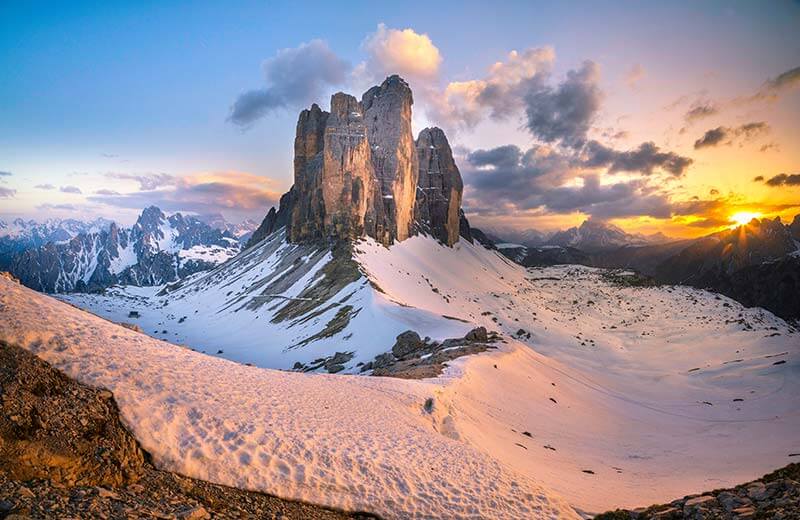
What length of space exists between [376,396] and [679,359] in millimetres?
47827

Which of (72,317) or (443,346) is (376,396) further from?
(443,346)

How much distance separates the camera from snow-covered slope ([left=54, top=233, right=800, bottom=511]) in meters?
17.6

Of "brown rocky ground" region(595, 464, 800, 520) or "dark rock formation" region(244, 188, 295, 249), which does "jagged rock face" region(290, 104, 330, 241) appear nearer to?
"dark rock formation" region(244, 188, 295, 249)

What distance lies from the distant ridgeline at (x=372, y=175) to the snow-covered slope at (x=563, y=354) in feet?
24.9

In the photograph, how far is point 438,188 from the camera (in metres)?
145

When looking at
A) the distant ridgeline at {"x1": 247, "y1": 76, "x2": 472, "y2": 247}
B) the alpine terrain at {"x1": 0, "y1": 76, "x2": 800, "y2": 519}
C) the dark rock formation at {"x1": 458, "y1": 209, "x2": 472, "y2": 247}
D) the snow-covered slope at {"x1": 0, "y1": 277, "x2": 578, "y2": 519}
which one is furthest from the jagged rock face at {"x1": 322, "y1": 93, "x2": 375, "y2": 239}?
the snow-covered slope at {"x1": 0, "y1": 277, "x2": 578, "y2": 519}

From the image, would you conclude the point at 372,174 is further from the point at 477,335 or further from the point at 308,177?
the point at 477,335

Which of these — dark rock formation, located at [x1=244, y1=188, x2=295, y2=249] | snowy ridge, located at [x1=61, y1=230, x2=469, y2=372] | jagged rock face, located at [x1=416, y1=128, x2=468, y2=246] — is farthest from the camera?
dark rock formation, located at [x1=244, y1=188, x2=295, y2=249]

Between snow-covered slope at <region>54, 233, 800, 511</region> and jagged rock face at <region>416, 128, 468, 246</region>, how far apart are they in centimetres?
2119


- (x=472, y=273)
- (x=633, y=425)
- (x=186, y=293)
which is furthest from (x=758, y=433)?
(x=186, y=293)

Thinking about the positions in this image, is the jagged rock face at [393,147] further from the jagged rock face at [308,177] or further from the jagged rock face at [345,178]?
the jagged rock face at [308,177]

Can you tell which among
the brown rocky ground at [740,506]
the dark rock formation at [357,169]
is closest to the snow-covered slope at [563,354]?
the brown rocky ground at [740,506]

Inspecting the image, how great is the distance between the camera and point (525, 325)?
63.1 metres

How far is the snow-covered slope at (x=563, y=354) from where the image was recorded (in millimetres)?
17562
